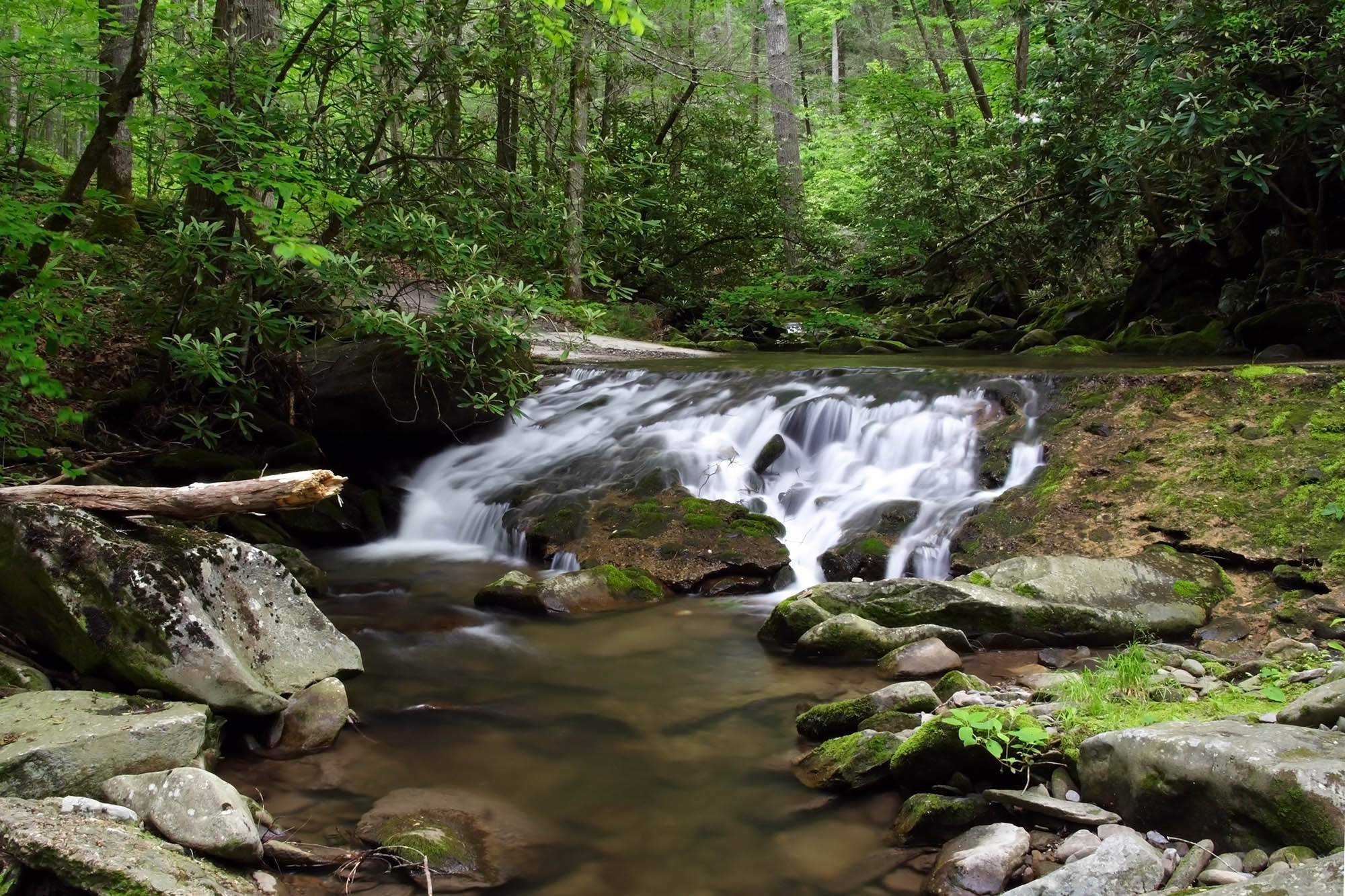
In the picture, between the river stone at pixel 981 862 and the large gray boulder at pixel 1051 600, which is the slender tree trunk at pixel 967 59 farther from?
the river stone at pixel 981 862

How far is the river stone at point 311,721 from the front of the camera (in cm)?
436

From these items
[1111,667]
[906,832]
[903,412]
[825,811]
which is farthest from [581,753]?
[903,412]

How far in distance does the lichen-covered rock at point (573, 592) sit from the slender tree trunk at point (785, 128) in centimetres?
1348

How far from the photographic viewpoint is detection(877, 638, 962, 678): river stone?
517cm

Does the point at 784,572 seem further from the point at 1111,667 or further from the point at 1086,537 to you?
the point at 1111,667

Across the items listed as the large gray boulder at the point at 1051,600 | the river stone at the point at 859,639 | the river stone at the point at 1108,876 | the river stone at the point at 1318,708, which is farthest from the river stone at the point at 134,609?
the river stone at the point at 1318,708

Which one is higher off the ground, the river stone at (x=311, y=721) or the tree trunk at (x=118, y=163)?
the tree trunk at (x=118, y=163)

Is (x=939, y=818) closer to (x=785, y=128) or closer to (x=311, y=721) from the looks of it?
(x=311, y=721)

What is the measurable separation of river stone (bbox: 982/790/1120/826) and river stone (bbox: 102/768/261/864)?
2781 millimetres

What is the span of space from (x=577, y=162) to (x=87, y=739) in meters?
6.16

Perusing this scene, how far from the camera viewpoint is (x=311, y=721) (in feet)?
14.6

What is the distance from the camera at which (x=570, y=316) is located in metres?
8.07

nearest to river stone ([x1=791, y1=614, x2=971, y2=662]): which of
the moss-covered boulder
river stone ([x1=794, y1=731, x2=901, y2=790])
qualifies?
river stone ([x1=794, y1=731, x2=901, y2=790])

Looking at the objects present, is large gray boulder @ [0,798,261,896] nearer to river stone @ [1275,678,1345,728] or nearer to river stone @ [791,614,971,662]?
river stone @ [791,614,971,662]
